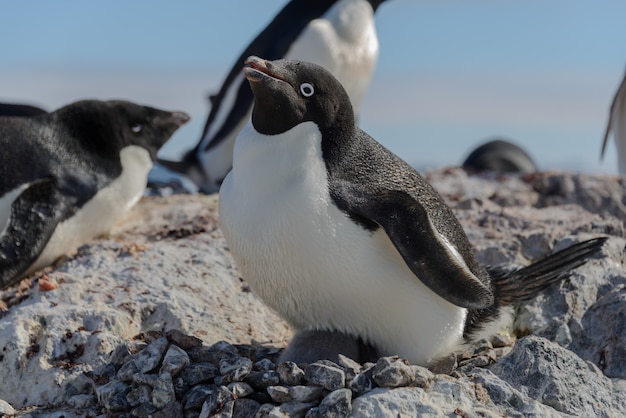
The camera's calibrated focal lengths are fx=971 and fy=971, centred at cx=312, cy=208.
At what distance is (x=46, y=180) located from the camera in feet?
19.2

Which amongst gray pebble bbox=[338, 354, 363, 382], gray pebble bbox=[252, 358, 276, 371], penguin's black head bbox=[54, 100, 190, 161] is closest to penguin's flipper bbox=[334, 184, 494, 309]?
gray pebble bbox=[338, 354, 363, 382]

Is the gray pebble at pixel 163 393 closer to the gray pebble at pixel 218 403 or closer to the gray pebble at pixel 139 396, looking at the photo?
the gray pebble at pixel 139 396

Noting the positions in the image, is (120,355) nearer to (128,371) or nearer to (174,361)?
(128,371)

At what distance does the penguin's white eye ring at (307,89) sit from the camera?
391 centimetres

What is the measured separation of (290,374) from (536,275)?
1497mm

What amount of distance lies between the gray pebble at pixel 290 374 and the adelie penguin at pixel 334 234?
0.94 feet

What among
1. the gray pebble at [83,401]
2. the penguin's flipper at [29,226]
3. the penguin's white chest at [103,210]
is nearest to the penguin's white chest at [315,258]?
the gray pebble at [83,401]

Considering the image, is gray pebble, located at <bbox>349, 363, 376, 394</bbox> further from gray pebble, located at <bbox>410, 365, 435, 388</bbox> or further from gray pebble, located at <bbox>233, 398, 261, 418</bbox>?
gray pebble, located at <bbox>233, 398, 261, 418</bbox>

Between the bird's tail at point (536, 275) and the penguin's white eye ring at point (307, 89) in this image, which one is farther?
the bird's tail at point (536, 275)

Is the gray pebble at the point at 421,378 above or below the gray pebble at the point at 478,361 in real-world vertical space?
above

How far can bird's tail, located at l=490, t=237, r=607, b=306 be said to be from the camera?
4.44 meters

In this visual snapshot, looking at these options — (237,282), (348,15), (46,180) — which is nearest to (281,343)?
(237,282)

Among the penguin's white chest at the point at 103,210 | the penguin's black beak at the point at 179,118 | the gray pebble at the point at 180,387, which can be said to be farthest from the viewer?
the penguin's black beak at the point at 179,118

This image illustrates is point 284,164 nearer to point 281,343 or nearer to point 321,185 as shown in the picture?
point 321,185
